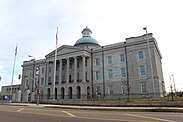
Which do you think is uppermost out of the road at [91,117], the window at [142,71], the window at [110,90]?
the window at [142,71]

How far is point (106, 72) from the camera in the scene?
50.2 meters

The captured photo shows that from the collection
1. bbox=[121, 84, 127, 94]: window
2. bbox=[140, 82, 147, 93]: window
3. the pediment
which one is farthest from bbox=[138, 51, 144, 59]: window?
the pediment

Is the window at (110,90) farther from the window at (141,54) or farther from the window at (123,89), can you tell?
the window at (141,54)

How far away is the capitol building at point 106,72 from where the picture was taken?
1686 inches

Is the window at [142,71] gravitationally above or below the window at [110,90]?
above

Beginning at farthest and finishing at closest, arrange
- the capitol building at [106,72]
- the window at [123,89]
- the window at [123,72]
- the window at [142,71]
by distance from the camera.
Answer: the window at [123,72] → the window at [123,89] → the window at [142,71] → the capitol building at [106,72]

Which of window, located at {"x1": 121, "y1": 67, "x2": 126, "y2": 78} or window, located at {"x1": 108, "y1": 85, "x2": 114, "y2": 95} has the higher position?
window, located at {"x1": 121, "y1": 67, "x2": 126, "y2": 78}

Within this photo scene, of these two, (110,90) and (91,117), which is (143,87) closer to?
(110,90)

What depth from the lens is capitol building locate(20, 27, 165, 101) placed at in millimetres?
42812

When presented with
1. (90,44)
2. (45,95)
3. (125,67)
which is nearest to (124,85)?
(125,67)

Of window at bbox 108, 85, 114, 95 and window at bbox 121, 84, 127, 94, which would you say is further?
window at bbox 108, 85, 114, 95

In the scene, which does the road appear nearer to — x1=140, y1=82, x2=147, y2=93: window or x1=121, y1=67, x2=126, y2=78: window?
x1=140, y1=82, x2=147, y2=93: window

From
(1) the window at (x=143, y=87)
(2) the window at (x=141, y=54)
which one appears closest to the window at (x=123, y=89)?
(1) the window at (x=143, y=87)

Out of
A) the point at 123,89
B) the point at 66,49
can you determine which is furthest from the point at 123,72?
the point at 66,49
